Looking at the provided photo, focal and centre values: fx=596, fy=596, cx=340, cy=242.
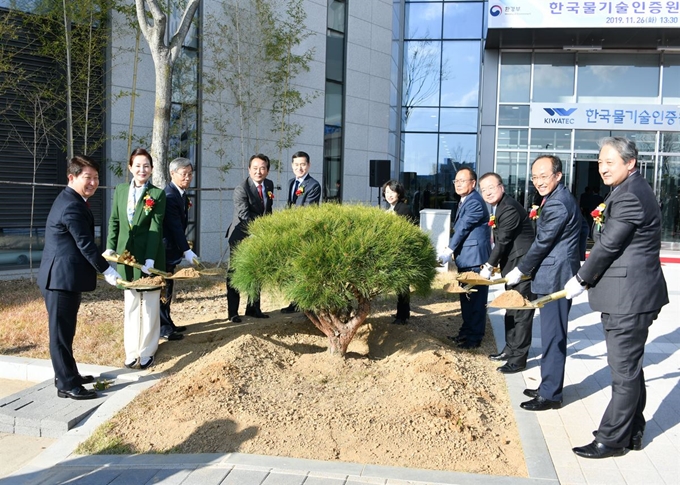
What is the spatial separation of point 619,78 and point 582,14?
2.87 meters

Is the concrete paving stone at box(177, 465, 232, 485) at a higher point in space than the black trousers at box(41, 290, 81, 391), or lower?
lower

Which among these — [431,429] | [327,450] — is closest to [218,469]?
[327,450]

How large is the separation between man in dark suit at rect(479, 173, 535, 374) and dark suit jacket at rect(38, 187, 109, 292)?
10.4ft

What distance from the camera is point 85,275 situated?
4332 mm

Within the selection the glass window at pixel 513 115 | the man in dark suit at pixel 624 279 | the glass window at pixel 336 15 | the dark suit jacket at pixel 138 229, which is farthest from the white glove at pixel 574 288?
the glass window at pixel 513 115

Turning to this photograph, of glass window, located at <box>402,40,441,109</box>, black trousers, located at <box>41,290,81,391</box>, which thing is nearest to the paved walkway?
black trousers, located at <box>41,290,81,391</box>

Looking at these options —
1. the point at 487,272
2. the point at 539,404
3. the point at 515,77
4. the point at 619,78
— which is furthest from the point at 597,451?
the point at 619,78

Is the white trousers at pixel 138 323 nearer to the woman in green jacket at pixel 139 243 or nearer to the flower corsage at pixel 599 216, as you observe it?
the woman in green jacket at pixel 139 243

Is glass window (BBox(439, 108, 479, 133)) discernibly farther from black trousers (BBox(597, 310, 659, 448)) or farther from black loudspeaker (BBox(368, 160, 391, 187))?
black trousers (BBox(597, 310, 659, 448))

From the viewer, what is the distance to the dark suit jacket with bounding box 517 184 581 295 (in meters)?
4.26

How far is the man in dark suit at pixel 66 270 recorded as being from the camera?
4.23 m

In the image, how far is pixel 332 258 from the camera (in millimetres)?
4090

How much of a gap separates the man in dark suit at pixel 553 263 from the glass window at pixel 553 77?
13.9 meters

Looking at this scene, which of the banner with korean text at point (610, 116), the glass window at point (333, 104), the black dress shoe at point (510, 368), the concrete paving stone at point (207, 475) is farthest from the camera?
the banner with korean text at point (610, 116)
